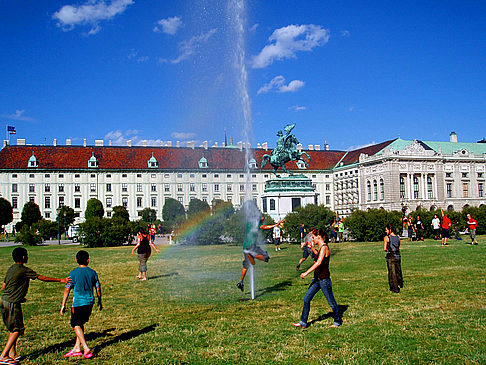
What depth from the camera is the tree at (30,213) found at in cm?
8850

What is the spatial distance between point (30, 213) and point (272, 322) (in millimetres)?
89246

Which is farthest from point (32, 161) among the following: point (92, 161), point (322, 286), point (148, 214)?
point (322, 286)

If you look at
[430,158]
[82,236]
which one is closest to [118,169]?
[82,236]

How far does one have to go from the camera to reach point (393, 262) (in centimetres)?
1287

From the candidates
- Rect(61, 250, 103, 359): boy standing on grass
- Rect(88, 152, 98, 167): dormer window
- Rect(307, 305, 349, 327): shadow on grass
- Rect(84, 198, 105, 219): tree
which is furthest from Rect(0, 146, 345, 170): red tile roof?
Rect(61, 250, 103, 359): boy standing on grass

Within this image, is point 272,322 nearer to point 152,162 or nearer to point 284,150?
point 284,150

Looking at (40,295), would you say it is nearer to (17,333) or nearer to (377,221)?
(17,333)

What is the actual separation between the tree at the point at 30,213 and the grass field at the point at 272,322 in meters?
78.6

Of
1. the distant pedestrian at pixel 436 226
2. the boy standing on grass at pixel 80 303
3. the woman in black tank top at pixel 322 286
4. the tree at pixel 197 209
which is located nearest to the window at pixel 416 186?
the distant pedestrian at pixel 436 226

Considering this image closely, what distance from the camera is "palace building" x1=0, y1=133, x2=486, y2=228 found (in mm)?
98125

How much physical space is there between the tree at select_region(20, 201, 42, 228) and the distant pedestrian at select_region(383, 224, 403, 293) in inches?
3415

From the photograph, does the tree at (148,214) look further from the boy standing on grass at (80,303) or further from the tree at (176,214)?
the boy standing on grass at (80,303)

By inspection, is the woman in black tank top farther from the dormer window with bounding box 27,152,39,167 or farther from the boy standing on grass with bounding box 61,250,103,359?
the dormer window with bounding box 27,152,39,167

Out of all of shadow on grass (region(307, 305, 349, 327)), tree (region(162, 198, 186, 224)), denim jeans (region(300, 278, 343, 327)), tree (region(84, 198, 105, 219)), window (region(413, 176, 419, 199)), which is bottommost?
shadow on grass (region(307, 305, 349, 327))
